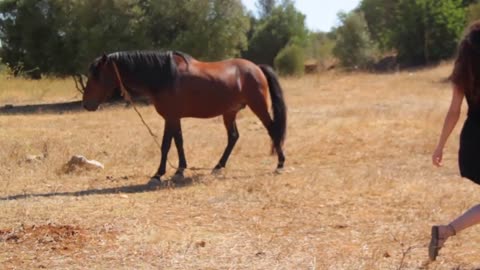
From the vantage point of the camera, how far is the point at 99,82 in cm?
871

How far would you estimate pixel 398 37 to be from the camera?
40.8 m

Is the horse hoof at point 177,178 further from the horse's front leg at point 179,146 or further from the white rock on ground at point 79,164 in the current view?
the white rock on ground at point 79,164

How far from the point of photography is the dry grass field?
5094 millimetres

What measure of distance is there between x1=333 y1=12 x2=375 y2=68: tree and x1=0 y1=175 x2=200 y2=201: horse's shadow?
34.9 m

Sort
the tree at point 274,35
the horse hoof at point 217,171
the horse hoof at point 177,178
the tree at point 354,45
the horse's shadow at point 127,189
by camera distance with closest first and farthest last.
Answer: the horse's shadow at point 127,189 < the horse hoof at point 177,178 < the horse hoof at point 217,171 < the tree at point 354,45 < the tree at point 274,35

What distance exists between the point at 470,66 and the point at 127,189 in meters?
4.82

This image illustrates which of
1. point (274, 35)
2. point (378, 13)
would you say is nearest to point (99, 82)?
point (274, 35)

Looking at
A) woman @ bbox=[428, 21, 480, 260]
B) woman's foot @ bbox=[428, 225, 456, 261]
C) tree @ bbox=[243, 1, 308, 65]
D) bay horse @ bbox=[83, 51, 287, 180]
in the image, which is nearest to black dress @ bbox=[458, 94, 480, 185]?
woman @ bbox=[428, 21, 480, 260]

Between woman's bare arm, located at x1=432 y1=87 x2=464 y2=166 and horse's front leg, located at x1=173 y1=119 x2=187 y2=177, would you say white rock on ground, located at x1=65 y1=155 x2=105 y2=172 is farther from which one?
woman's bare arm, located at x1=432 y1=87 x2=464 y2=166

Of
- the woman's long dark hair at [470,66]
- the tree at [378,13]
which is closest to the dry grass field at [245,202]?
the woman's long dark hair at [470,66]

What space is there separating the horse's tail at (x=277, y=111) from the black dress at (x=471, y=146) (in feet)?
16.6

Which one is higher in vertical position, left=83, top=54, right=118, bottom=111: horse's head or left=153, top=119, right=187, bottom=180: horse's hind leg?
Result: left=83, top=54, right=118, bottom=111: horse's head

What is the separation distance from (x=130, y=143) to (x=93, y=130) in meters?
3.33

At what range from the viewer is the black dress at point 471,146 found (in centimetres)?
443
